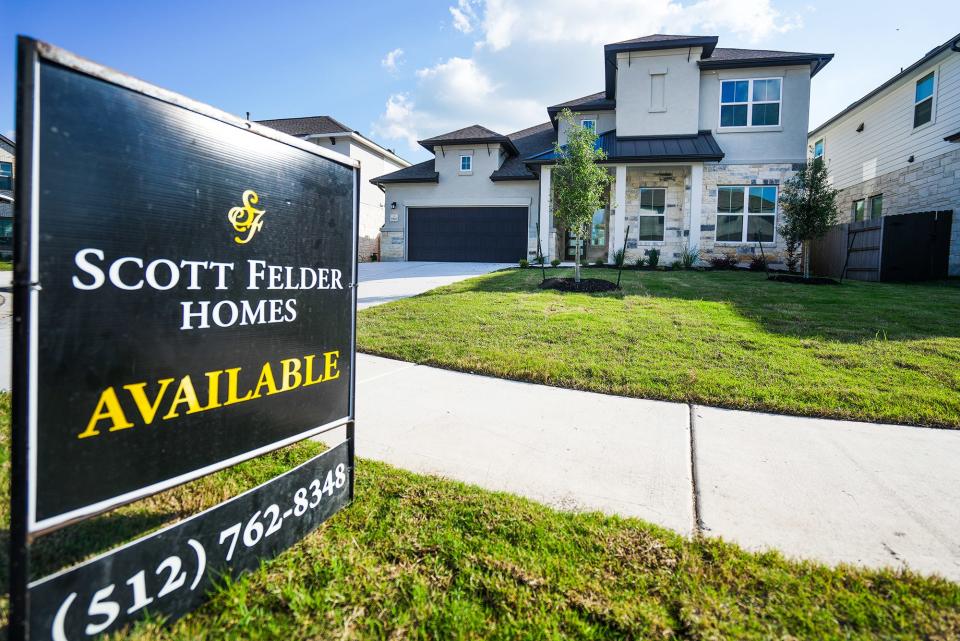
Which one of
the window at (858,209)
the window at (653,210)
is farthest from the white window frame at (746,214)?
the window at (858,209)

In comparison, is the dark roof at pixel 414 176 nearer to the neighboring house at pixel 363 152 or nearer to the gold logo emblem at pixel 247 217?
the neighboring house at pixel 363 152

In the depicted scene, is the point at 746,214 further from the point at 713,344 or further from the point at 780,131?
the point at 713,344

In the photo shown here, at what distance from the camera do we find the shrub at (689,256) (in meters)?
15.5

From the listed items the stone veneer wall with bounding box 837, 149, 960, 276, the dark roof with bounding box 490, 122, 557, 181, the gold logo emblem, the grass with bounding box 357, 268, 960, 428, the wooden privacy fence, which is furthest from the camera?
the dark roof with bounding box 490, 122, 557, 181

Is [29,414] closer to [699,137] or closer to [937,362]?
[937,362]

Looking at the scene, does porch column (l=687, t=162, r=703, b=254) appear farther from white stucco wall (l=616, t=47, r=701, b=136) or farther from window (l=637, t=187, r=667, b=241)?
white stucco wall (l=616, t=47, r=701, b=136)

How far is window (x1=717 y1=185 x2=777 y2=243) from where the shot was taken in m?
15.8

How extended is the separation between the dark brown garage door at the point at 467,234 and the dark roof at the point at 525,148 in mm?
1301

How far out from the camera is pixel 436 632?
163 centimetres

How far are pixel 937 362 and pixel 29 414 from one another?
6474mm

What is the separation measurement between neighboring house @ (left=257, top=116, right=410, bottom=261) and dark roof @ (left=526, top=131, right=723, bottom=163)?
33.9ft

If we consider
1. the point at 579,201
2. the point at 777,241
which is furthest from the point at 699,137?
the point at 579,201

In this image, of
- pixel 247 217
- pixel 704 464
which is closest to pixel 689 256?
pixel 704 464

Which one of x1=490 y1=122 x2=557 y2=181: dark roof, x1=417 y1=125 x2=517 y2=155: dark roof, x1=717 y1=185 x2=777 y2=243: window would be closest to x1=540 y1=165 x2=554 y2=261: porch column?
x1=490 y1=122 x2=557 y2=181: dark roof
